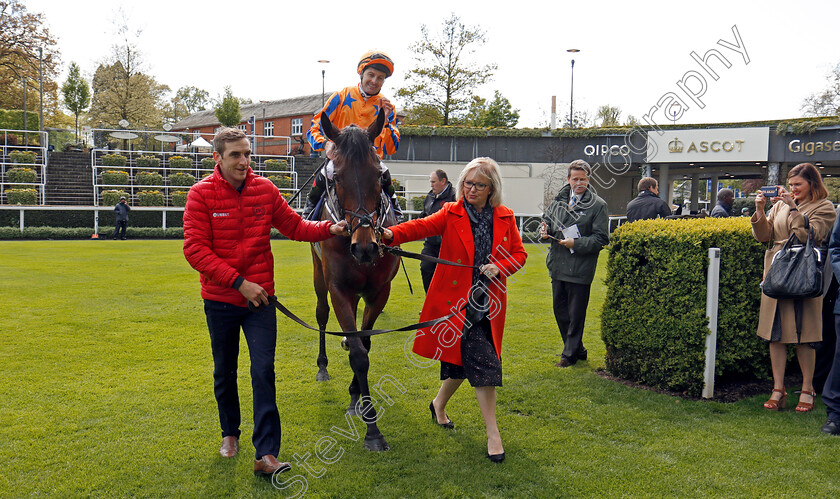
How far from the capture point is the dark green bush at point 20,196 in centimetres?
2175

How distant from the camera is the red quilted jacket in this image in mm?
3344

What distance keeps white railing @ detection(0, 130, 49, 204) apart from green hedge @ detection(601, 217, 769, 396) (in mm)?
24463

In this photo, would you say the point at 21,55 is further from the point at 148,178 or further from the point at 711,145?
the point at 711,145

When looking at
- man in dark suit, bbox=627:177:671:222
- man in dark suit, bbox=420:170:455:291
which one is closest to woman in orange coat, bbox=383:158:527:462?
man in dark suit, bbox=420:170:455:291

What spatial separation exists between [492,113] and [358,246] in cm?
3517

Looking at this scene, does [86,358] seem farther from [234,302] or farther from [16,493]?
[234,302]

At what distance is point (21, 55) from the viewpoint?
37.9m

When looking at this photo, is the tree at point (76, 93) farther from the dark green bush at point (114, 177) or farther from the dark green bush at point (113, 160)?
the dark green bush at point (114, 177)

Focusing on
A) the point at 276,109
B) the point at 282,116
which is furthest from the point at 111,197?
the point at 276,109

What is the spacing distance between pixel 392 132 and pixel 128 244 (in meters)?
16.7

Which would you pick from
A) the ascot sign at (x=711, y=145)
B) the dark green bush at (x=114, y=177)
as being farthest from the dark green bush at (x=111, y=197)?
the ascot sign at (x=711, y=145)

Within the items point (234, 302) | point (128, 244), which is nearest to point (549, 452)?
point (234, 302)

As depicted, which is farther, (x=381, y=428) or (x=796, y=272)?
(x=796, y=272)

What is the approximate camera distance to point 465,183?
3934 mm
